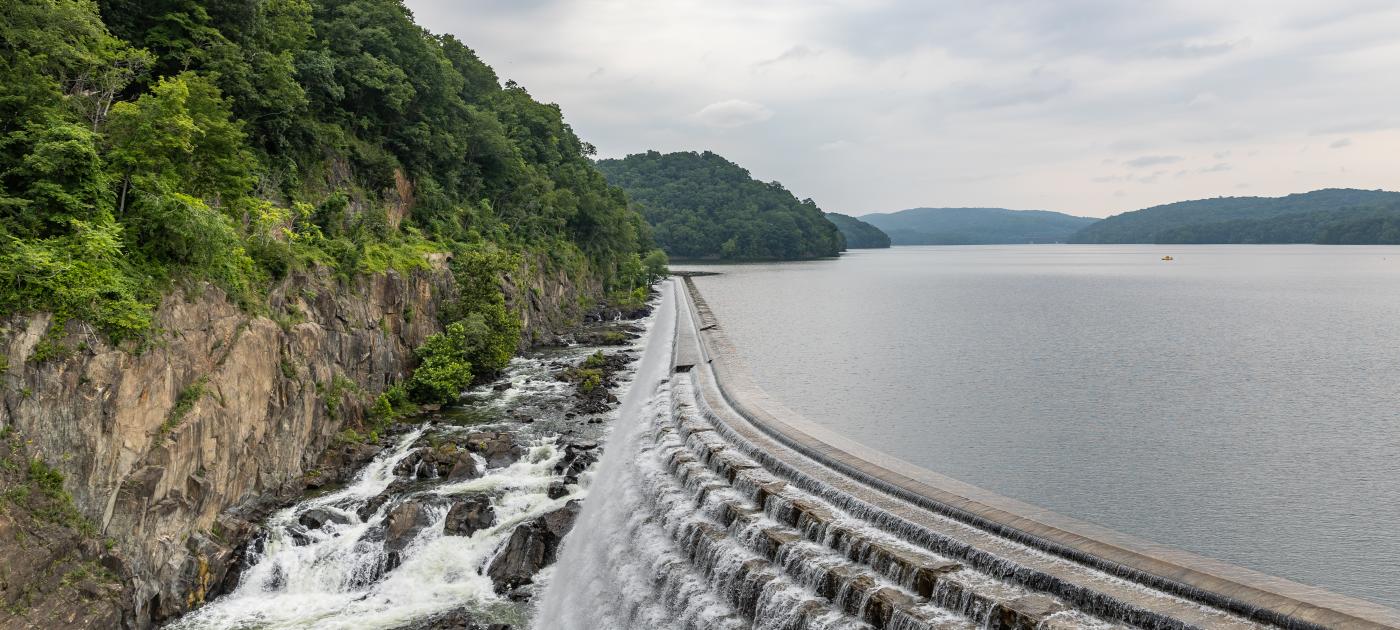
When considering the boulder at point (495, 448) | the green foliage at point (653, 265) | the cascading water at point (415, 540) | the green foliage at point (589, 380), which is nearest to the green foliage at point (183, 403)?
the cascading water at point (415, 540)

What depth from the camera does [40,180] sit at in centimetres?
2061

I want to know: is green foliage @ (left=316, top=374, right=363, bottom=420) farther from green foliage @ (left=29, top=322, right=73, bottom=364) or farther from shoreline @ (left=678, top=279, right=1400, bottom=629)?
shoreline @ (left=678, top=279, right=1400, bottom=629)

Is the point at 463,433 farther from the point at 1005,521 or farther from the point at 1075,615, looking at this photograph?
the point at 1075,615

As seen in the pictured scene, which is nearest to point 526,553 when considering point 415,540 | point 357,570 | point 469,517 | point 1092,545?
point 469,517

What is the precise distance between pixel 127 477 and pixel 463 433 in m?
13.6

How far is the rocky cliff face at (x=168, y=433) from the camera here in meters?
17.6

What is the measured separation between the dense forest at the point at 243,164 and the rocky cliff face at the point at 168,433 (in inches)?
38.8

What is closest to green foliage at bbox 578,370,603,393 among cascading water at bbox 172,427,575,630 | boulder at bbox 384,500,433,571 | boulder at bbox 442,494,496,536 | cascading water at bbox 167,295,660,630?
cascading water at bbox 167,295,660,630

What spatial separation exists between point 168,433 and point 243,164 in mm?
10796

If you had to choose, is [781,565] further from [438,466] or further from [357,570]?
[438,466]

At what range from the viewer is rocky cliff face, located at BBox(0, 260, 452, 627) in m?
17.6

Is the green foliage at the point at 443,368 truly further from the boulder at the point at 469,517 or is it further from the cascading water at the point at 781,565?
the boulder at the point at 469,517

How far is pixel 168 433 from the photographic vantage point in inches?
831

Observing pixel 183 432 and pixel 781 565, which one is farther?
pixel 183 432
